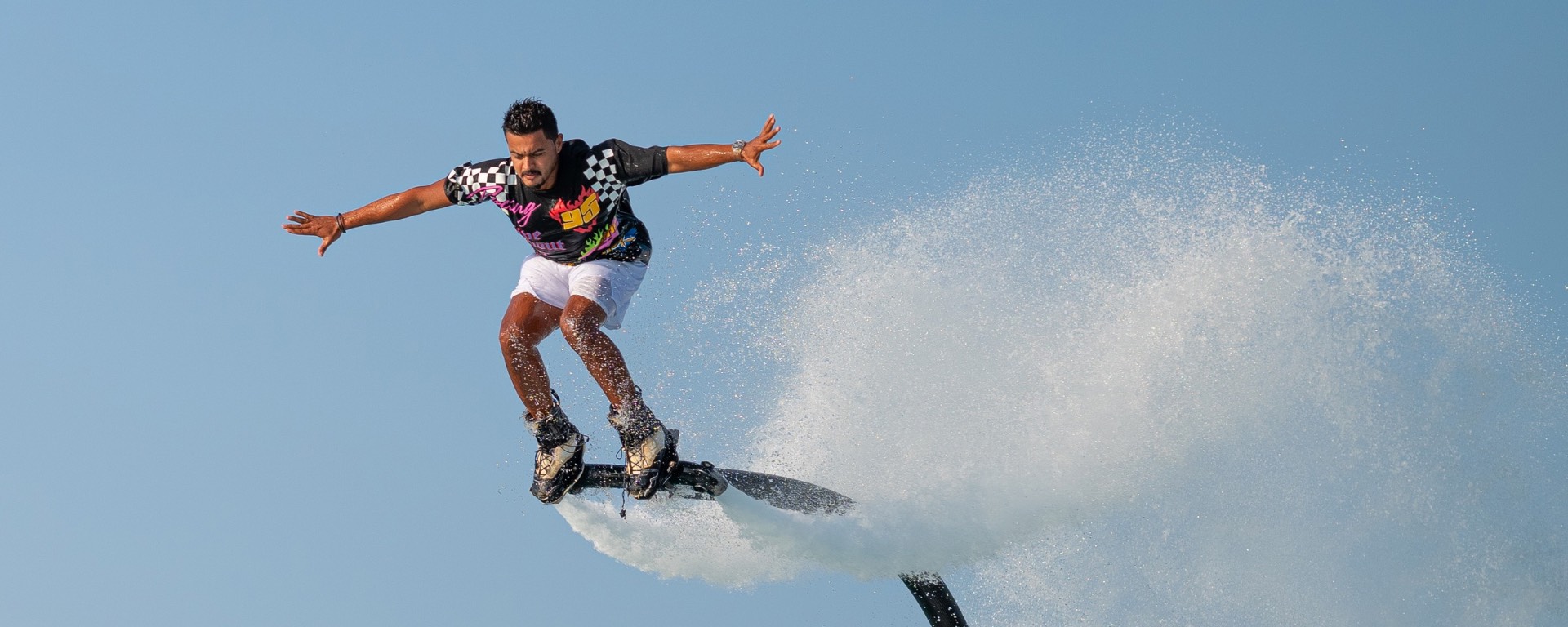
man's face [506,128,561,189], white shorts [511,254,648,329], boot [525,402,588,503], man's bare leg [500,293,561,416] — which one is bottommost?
boot [525,402,588,503]

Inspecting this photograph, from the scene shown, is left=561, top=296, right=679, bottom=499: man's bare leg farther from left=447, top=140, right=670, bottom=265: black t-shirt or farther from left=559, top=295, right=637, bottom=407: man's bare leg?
left=447, top=140, right=670, bottom=265: black t-shirt

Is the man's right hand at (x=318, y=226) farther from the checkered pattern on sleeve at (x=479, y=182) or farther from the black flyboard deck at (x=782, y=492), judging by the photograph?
the black flyboard deck at (x=782, y=492)

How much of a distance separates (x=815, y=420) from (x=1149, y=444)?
3.34 m

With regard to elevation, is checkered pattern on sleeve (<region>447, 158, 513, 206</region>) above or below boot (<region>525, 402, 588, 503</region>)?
above

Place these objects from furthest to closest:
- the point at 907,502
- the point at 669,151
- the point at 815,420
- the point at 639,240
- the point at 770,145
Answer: the point at 815,420 → the point at 907,502 → the point at 639,240 → the point at 669,151 → the point at 770,145

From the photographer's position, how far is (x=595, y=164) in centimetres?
1062

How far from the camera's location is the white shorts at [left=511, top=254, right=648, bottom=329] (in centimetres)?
1070

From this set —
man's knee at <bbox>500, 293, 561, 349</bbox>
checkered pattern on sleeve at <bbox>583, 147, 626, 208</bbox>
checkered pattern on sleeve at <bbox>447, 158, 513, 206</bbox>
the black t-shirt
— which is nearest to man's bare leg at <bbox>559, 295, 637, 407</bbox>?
man's knee at <bbox>500, 293, 561, 349</bbox>

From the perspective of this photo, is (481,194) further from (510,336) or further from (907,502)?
(907,502)

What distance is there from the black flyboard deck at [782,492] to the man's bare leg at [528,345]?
0.76 metres

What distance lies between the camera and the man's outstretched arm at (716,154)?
32.0 feet

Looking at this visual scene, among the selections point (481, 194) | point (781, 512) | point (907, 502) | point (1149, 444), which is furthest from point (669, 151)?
point (1149, 444)

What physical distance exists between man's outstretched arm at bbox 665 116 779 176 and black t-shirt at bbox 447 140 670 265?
0.35ft

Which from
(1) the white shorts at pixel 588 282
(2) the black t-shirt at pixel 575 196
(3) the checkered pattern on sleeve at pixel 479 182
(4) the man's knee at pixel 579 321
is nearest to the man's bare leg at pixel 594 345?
(4) the man's knee at pixel 579 321
